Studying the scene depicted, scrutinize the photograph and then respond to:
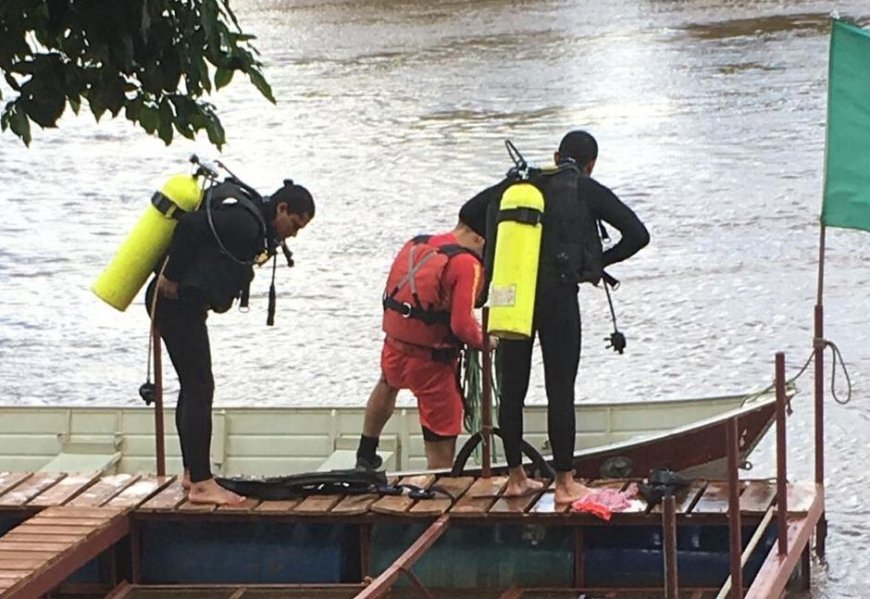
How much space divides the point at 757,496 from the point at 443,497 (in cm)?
143

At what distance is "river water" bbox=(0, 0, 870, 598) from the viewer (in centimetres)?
1434

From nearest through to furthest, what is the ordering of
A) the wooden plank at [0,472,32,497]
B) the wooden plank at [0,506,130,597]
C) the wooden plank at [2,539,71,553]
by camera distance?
1. the wooden plank at [0,506,130,597]
2. the wooden plank at [2,539,71,553]
3. the wooden plank at [0,472,32,497]

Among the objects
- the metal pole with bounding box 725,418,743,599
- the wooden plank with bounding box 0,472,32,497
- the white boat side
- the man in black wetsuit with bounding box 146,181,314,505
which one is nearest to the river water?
the white boat side

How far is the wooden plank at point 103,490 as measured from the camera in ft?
28.1

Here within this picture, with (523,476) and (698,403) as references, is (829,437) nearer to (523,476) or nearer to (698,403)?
(698,403)

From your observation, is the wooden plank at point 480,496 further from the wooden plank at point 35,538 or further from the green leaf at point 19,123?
the green leaf at point 19,123

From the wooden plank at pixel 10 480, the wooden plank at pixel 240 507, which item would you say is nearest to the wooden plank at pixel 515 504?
the wooden plank at pixel 240 507

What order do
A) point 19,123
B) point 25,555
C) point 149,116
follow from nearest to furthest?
point 19,123
point 149,116
point 25,555

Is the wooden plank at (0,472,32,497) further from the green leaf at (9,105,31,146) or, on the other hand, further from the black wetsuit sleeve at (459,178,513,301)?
the green leaf at (9,105,31,146)

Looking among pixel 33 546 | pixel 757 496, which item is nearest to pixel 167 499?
pixel 33 546

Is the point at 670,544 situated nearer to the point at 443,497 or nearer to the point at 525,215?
the point at 525,215

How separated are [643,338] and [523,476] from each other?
6662 mm

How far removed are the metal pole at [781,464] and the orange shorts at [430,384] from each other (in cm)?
193

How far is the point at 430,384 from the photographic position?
8984 mm
